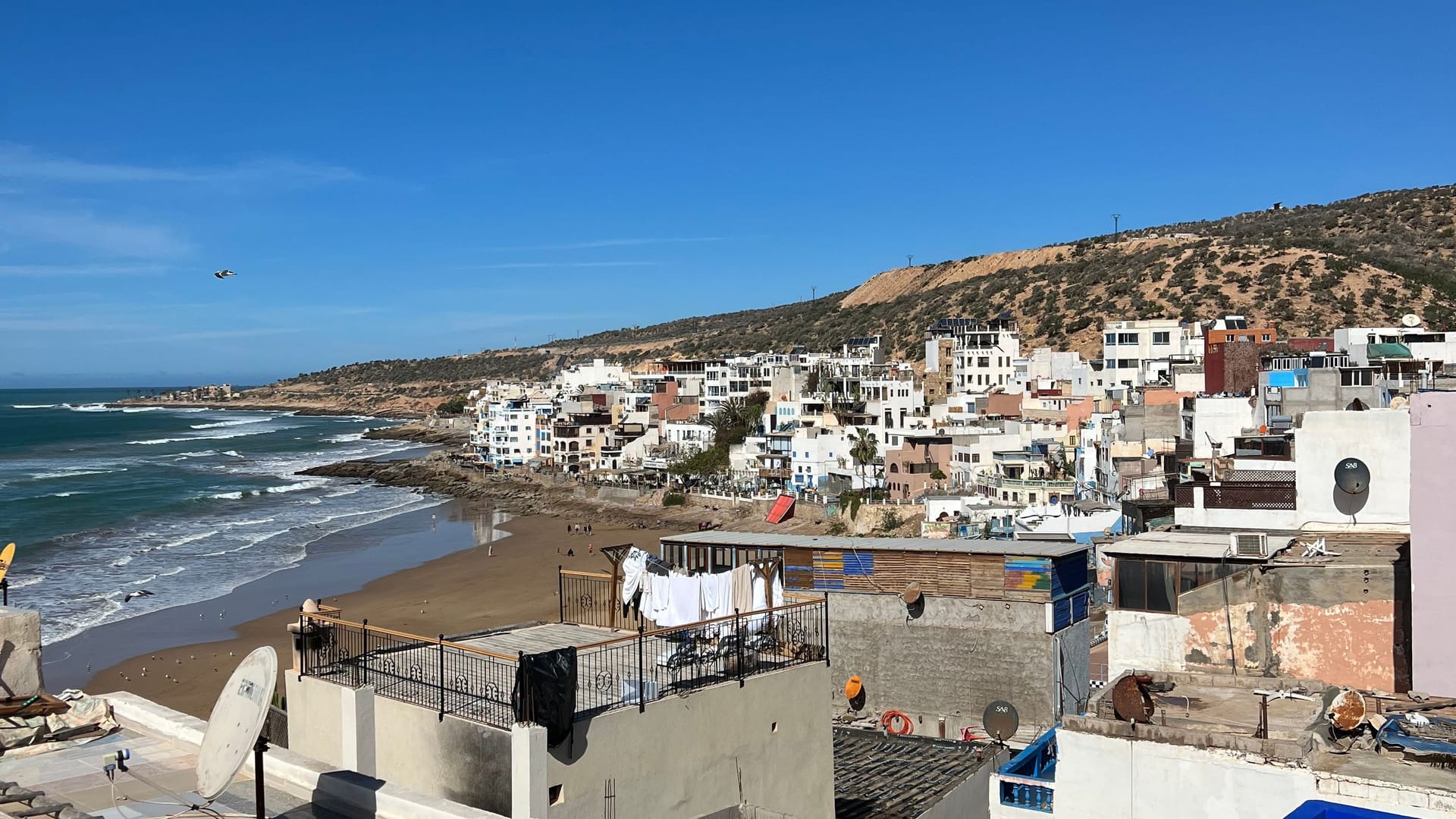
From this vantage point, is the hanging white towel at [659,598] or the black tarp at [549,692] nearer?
the black tarp at [549,692]

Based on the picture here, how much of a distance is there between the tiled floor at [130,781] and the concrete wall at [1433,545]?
10.8 meters

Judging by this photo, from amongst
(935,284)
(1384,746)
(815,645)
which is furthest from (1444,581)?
(935,284)

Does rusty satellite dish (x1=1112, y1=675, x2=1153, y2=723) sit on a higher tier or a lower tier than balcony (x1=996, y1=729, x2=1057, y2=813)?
higher

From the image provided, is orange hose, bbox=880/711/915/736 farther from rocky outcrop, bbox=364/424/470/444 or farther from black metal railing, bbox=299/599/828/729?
rocky outcrop, bbox=364/424/470/444

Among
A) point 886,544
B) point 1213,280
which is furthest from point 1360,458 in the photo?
point 1213,280

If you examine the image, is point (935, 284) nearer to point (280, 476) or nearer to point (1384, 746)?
point (280, 476)

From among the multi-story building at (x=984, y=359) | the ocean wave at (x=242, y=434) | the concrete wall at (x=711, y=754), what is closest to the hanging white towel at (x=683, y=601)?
the concrete wall at (x=711, y=754)

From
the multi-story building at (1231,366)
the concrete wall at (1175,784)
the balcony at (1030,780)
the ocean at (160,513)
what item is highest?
the multi-story building at (1231,366)

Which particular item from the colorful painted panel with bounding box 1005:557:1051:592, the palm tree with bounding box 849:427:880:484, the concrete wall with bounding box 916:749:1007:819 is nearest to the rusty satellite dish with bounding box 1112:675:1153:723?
the concrete wall with bounding box 916:749:1007:819

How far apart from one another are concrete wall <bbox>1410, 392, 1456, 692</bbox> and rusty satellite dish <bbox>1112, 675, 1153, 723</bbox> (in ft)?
11.5

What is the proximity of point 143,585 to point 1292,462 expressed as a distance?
3637 centimetres

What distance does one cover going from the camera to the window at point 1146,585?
14477 millimetres

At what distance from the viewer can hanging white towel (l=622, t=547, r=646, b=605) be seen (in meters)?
11.6

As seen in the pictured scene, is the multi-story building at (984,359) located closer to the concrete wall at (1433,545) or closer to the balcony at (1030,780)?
the concrete wall at (1433,545)
